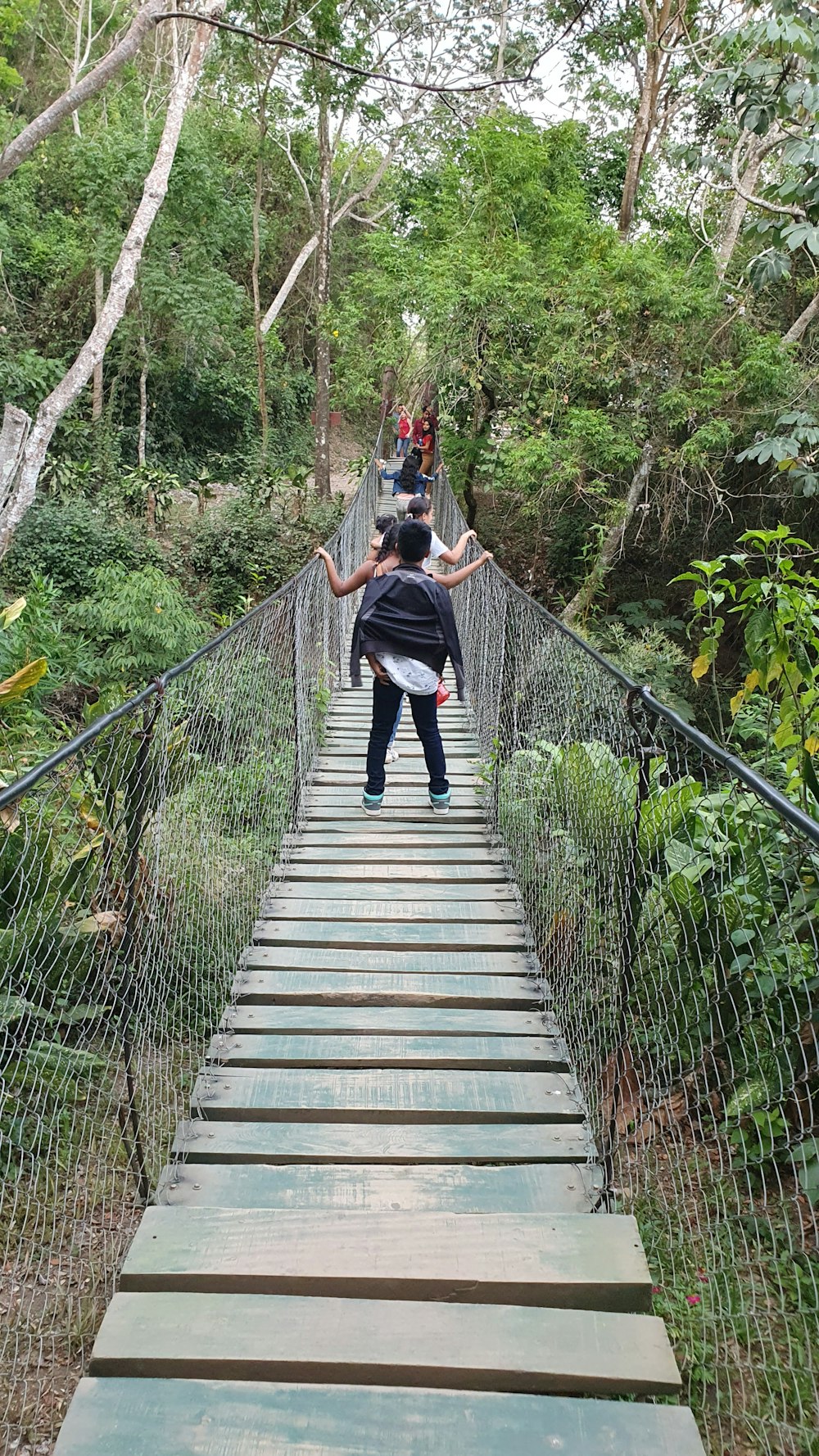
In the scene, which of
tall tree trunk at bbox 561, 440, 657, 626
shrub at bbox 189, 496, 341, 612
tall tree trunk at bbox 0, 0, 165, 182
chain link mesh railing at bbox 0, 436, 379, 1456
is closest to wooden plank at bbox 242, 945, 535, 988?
chain link mesh railing at bbox 0, 436, 379, 1456

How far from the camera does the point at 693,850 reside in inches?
98.9

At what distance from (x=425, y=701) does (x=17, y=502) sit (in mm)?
5666

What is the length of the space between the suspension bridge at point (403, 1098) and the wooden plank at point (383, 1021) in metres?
0.01

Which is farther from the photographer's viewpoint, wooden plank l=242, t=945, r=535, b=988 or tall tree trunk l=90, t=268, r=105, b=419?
tall tree trunk l=90, t=268, r=105, b=419

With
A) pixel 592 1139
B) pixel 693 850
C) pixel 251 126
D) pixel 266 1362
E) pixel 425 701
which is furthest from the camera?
pixel 251 126

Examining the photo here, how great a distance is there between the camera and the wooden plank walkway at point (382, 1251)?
4.91 ft

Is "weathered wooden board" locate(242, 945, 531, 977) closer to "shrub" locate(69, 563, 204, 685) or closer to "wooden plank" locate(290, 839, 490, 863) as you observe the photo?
"wooden plank" locate(290, 839, 490, 863)

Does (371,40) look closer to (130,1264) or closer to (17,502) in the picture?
(17,502)

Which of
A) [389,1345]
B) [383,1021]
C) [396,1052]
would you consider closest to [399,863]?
[383,1021]

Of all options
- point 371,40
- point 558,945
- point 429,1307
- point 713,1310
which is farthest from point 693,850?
point 371,40

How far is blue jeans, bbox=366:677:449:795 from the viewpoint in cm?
404

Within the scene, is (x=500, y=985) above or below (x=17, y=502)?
below

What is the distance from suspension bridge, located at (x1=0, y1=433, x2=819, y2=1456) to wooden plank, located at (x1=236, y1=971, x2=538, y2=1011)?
0.01 metres

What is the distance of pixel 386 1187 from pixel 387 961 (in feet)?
3.48
